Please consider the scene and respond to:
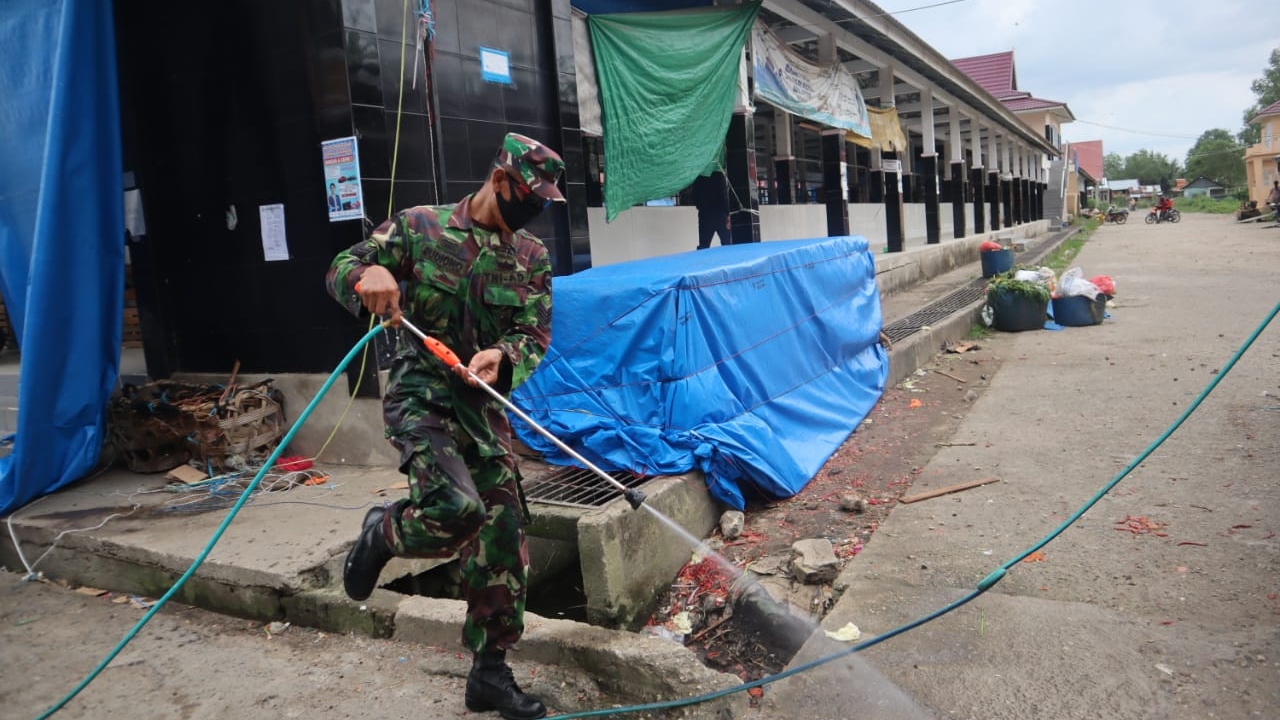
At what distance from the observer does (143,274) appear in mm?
6336

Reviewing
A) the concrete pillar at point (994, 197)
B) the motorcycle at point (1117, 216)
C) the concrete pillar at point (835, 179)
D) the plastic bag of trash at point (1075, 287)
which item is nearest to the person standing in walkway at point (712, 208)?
the concrete pillar at point (835, 179)

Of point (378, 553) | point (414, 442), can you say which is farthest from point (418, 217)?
point (378, 553)

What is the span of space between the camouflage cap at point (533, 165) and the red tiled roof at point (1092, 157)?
282ft

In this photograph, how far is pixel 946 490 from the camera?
192 inches

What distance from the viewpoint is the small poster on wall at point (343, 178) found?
5.18 meters

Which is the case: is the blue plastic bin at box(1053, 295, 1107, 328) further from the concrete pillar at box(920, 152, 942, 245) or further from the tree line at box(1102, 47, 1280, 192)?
the tree line at box(1102, 47, 1280, 192)

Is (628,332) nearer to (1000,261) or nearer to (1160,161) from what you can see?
(1000,261)

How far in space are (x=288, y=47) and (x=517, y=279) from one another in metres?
3.43

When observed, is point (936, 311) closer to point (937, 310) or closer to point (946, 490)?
point (937, 310)

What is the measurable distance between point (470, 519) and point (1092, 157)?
9165 cm

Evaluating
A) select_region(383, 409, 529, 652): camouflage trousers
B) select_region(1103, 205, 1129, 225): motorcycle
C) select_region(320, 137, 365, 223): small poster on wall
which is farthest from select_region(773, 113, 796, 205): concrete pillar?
select_region(1103, 205, 1129, 225): motorcycle

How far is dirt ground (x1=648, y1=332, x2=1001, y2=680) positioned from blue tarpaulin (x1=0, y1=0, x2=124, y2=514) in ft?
12.5

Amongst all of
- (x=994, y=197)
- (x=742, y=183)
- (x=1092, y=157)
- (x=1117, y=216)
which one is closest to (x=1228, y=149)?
(x=1092, y=157)

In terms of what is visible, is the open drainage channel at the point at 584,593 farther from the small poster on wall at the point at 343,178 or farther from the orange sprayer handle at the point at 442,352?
the small poster on wall at the point at 343,178
